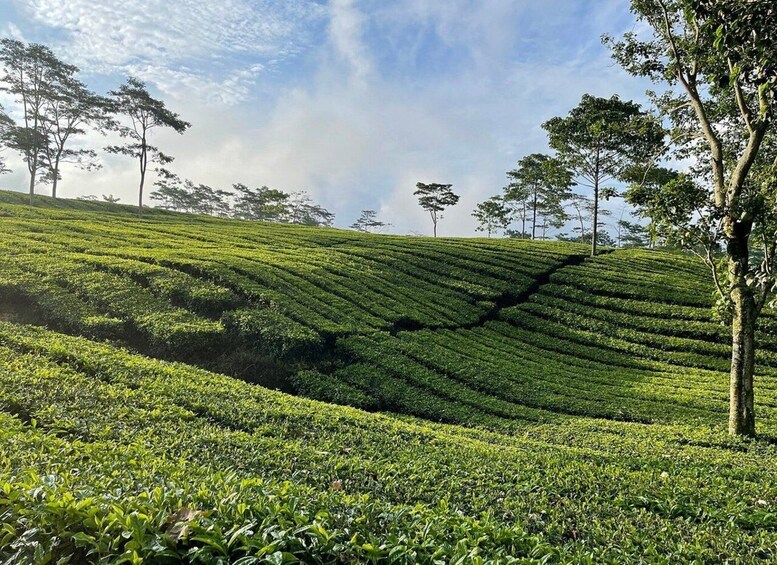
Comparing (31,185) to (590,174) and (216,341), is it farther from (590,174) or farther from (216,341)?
(590,174)

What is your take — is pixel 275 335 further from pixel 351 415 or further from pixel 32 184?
pixel 32 184

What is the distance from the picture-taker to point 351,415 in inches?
312

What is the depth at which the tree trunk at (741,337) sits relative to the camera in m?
9.12

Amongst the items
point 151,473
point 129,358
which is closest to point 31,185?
point 129,358

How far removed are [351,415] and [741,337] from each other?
7.88 m

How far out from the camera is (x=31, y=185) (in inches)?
1542

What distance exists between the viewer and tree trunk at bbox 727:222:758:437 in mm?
9125

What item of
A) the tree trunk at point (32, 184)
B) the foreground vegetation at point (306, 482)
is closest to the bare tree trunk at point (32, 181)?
the tree trunk at point (32, 184)

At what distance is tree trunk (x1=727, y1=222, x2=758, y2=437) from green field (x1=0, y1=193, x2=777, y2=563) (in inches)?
20.3

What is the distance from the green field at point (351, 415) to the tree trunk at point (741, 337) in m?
0.52

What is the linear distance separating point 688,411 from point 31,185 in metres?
48.3

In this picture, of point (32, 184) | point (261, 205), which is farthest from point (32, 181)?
point (261, 205)

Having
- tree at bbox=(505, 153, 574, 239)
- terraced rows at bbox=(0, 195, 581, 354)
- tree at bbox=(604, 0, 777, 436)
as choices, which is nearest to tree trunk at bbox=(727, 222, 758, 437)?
tree at bbox=(604, 0, 777, 436)

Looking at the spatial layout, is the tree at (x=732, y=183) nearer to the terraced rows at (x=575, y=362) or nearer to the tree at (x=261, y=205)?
the terraced rows at (x=575, y=362)
